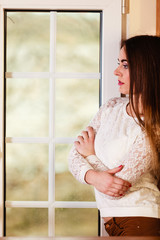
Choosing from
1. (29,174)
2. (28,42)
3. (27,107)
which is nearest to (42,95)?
(27,107)

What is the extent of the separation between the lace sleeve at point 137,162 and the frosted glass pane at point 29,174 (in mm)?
938

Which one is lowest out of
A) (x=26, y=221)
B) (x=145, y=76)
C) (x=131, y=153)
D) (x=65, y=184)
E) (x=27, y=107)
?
(x=26, y=221)

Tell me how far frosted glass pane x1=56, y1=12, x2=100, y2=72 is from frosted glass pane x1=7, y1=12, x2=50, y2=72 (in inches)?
3.9

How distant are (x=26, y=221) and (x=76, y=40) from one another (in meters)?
1.36

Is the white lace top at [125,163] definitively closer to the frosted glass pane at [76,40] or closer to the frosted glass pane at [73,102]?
the frosted glass pane at [73,102]

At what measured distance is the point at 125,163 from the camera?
5.22 ft

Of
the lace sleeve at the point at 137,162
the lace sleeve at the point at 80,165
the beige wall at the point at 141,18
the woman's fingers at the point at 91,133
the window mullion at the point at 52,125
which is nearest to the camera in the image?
the lace sleeve at the point at 137,162

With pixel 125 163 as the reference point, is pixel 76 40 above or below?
above

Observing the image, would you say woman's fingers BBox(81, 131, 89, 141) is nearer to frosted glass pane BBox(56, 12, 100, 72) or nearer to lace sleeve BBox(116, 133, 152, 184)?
lace sleeve BBox(116, 133, 152, 184)

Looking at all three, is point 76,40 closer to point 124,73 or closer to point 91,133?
point 124,73

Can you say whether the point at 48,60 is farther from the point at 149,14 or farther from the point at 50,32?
the point at 149,14

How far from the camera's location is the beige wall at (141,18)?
2.25m

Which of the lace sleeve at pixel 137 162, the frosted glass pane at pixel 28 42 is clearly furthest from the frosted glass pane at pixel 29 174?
the lace sleeve at pixel 137 162

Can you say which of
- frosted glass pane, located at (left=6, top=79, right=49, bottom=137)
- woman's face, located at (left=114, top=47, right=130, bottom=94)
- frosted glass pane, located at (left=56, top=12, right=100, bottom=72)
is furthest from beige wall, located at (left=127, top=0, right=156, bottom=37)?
frosted glass pane, located at (left=6, top=79, right=49, bottom=137)
